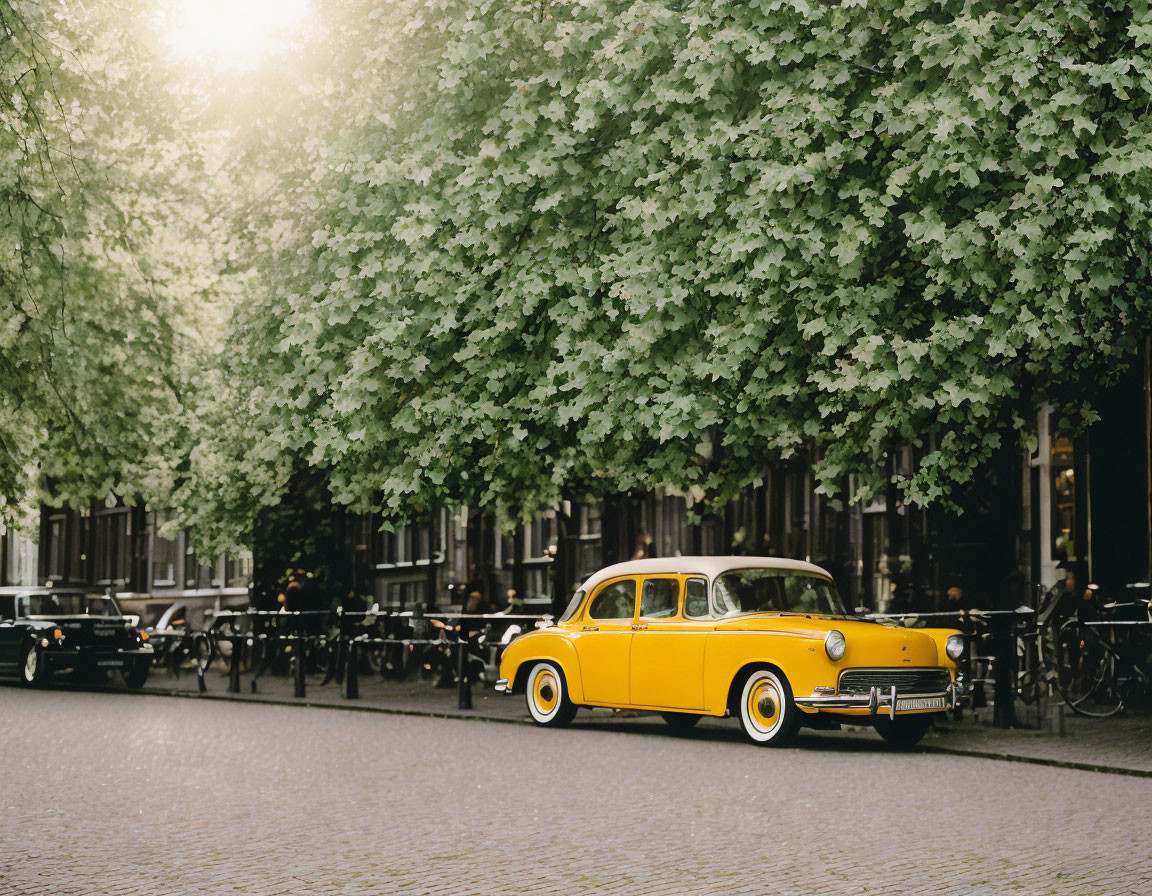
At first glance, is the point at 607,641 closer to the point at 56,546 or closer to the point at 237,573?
the point at 237,573

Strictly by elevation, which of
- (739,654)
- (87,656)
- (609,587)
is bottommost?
(87,656)

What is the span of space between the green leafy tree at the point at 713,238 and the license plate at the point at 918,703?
174 cm

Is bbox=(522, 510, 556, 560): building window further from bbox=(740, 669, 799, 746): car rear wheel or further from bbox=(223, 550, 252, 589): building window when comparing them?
bbox=(740, 669, 799, 746): car rear wheel

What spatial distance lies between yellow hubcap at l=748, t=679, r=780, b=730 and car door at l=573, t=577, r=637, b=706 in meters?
1.57

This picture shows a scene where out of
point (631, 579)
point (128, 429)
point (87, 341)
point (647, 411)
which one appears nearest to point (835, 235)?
point (647, 411)

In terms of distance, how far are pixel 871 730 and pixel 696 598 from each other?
2.67 meters

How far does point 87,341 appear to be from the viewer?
28312 mm

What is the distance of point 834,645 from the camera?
14.6m

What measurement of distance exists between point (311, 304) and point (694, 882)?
12.4 meters

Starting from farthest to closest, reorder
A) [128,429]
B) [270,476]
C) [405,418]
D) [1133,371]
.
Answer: [128,429] < [270,476] < [1133,371] < [405,418]

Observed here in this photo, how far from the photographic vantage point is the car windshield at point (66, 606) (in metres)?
27.2

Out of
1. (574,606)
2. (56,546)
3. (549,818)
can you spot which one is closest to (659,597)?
(574,606)

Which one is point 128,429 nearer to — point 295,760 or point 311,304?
point 311,304

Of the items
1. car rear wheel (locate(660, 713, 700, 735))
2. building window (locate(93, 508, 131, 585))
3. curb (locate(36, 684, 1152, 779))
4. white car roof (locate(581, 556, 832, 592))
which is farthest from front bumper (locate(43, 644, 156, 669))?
building window (locate(93, 508, 131, 585))
